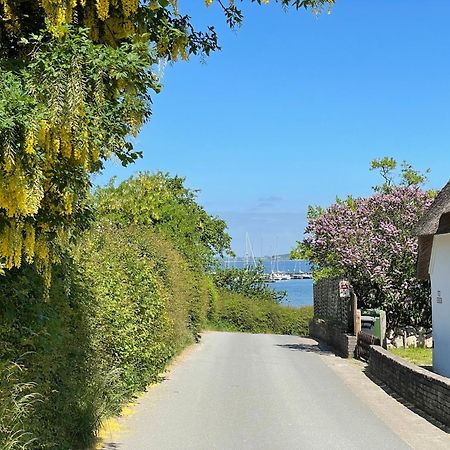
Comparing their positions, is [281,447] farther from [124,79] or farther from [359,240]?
[359,240]

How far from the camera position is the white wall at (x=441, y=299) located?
54.6 feet

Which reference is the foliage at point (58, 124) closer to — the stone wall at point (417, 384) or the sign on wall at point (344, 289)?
the stone wall at point (417, 384)

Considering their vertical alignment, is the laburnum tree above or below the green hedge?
above

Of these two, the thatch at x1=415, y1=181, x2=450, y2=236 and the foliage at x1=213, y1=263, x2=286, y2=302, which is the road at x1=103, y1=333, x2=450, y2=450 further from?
the foliage at x1=213, y1=263, x2=286, y2=302

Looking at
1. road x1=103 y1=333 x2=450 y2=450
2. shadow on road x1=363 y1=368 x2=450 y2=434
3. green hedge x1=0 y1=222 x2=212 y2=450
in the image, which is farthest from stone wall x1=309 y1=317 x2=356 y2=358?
green hedge x1=0 y1=222 x2=212 y2=450

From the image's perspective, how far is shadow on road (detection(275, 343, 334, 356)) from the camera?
2458 centimetres

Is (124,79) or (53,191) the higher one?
(124,79)

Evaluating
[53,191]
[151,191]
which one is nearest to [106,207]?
[151,191]

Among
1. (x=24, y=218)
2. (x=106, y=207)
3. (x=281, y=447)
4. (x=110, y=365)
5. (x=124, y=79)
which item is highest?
(x=106, y=207)

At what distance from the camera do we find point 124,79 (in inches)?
197

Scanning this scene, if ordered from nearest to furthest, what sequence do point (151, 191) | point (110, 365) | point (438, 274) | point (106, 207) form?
point (110, 365)
point (438, 274)
point (106, 207)
point (151, 191)

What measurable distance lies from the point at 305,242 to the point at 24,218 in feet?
63.3

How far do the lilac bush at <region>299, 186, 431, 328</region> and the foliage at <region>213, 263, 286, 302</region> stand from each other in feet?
92.3

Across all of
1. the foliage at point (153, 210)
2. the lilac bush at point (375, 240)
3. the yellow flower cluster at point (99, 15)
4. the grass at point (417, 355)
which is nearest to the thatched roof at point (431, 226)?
the lilac bush at point (375, 240)
